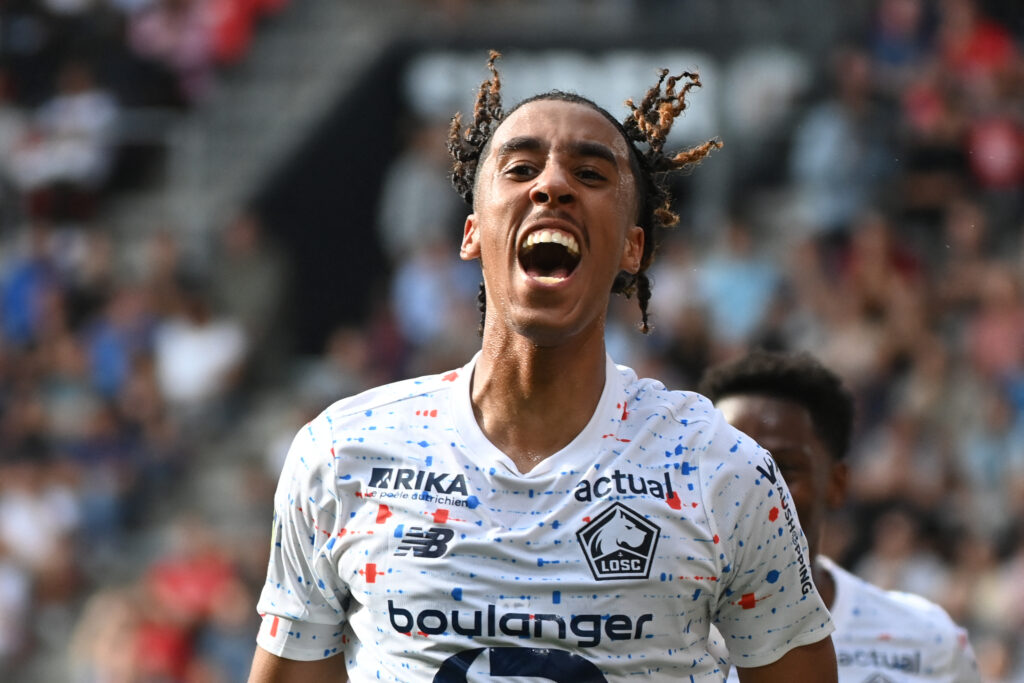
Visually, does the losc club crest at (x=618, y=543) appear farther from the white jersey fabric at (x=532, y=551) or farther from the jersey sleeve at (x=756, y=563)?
the jersey sleeve at (x=756, y=563)

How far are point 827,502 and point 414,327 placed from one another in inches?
280

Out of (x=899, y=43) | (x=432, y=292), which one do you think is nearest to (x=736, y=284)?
(x=899, y=43)

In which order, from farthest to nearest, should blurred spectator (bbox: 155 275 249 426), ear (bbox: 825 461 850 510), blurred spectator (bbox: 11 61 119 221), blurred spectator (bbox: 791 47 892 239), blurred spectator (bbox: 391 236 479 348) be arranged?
blurred spectator (bbox: 11 61 119 221) → blurred spectator (bbox: 155 275 249 426) → blurred spectator (bbox: 391 236 479 348) → blurred spectator (bbox: 791 47 892 239) → ear (bbox: 825 461 850 510)

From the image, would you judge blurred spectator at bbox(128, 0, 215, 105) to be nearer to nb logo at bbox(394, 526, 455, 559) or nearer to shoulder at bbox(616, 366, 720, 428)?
shoulder at bbox(616, 366, 720, 428)

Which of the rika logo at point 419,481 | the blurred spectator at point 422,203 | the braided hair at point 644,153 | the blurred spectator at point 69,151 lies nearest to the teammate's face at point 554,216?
the braided hair at point 644,153

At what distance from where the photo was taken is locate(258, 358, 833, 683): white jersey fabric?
297cm

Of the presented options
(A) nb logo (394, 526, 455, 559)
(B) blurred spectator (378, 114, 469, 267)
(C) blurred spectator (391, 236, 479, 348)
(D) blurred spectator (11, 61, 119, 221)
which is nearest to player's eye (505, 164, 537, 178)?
(A) nb logo (394, 526, 455, 559)

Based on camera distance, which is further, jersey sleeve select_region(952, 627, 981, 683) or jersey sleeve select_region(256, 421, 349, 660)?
jersey sleeve select_region(952, 627, 981, 683)

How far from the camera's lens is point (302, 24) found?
14453 mm

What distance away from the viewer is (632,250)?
3.46m

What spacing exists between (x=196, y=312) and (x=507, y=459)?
941 cm

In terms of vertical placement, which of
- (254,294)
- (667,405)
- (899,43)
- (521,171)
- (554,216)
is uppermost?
(899,43)

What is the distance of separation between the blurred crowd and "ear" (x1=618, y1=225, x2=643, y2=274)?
5.35 metres

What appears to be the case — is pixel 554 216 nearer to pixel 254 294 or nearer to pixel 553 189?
pixel 553 189
